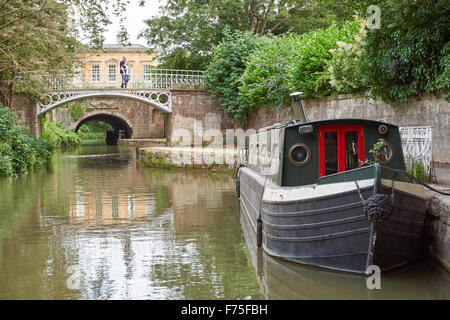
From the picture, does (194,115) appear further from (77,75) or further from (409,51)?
(409,51)

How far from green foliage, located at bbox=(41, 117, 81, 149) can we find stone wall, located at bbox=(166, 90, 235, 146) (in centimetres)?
707

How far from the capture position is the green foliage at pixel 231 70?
21.7 metres

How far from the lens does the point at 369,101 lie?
42.9 ft

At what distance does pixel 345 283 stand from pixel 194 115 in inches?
742

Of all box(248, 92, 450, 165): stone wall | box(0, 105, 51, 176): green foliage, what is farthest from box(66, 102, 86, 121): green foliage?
box(248, 92, 450, 165): stone wall

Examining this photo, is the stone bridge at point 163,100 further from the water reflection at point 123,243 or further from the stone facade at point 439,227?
the stone facade at point 439,227

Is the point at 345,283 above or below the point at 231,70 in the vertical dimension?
below

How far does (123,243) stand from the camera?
7.17 meters

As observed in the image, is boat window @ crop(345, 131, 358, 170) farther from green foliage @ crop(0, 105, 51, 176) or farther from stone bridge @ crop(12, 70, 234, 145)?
stone bridge @ crop(12, 70, 234, 145)

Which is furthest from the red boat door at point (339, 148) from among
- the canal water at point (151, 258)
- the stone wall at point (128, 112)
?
the stone wall at point (128, 112)

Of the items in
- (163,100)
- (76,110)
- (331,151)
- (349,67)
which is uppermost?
(76,110)

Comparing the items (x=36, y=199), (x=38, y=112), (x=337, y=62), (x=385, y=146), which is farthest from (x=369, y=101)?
(x=38, y=112)

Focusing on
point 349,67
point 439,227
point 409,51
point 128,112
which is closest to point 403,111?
point 349,67
